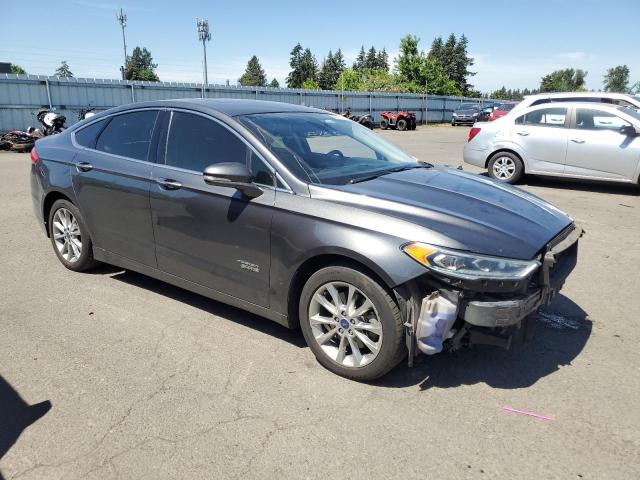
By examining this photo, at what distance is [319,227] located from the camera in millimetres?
3205

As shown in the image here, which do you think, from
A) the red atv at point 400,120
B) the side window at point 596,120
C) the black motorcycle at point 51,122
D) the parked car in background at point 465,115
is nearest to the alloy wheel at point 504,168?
the side window at point 596,120

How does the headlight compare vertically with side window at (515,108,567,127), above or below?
below

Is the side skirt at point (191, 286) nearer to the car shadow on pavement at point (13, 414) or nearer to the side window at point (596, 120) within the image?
the car shadow on pavement at point (13, 414)

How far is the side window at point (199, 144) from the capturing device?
12.2ft

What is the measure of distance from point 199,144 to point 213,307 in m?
1.39

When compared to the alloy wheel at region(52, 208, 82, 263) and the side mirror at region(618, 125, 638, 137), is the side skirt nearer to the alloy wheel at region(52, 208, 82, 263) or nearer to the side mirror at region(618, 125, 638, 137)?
the alloy wheel at region(52, 208, 82, 263)

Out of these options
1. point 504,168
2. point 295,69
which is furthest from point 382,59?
point 504,168

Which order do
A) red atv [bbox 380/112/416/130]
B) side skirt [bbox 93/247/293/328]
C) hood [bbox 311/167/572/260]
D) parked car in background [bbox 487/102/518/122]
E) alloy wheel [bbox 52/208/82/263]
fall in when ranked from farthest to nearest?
red atv [bbox 380/112/416/130] < parked car in background [bbox 487/102/518/122] < alloy wheel [bbox 52/208/82/263] < side skirt [bbox 93/247/293/328] < hood [bbox 311/167/572/260]

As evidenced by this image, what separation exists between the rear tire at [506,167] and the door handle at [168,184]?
822cm

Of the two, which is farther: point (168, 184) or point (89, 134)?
point (89, 134)

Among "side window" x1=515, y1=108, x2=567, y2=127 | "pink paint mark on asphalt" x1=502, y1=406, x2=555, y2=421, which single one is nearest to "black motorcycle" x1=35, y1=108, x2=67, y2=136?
"side window" x1=515, y1=108, x2=567, y2=127

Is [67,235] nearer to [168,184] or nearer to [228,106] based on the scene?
[168,184]

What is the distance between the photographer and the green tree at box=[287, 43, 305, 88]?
10781 cm

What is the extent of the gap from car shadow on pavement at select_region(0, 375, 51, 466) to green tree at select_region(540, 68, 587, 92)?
123 m
